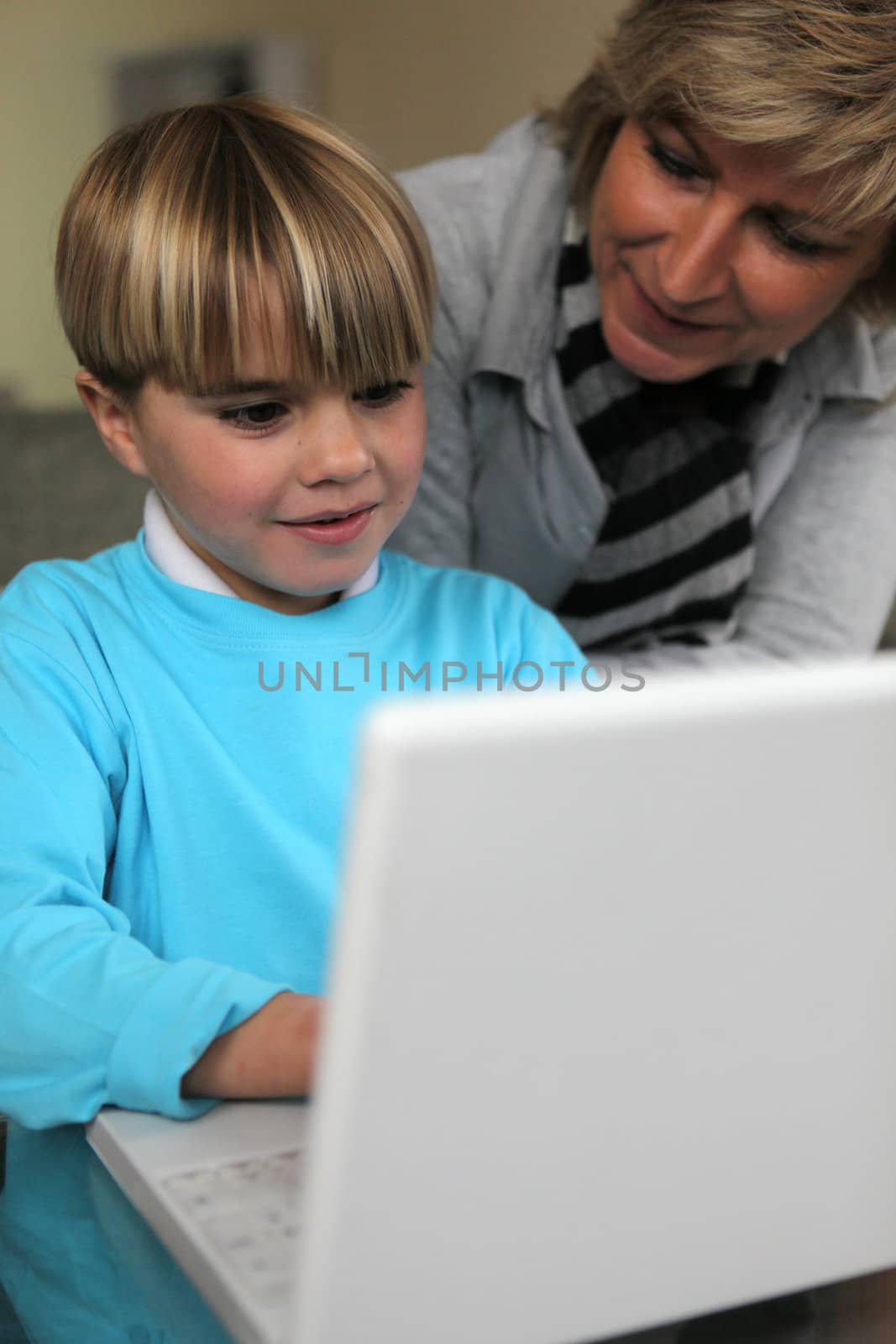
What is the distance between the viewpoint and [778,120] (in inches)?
41.9

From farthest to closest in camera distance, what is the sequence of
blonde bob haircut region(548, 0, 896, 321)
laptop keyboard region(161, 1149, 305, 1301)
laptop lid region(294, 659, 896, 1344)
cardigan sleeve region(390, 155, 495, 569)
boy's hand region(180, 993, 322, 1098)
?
1. cardigan sleeve region(390, 155, 495, 569)
2. blonde bob haircut region(548, 0, 896, 321)
3. boy's hand region(180, 993, 322, 1098)
4. laptop keyboard region(161, 1149, 305, 1301)
5. laptop lid region(294, 659, 896, 1344)

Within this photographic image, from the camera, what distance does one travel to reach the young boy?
862 millimetres

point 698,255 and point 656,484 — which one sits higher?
point 698,255

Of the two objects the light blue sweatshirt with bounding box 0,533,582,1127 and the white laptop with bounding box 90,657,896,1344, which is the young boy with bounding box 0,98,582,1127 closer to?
the light blue sweatshirt with bounding box 0,533,582,1127

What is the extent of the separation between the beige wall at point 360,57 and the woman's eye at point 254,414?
1.10 metres

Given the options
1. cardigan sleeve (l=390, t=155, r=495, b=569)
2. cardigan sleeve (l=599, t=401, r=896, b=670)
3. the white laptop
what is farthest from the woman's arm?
the white laptop

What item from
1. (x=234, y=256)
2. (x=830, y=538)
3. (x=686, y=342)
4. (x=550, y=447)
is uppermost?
(x=234, y=256)

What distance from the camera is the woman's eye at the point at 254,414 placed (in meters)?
0.89

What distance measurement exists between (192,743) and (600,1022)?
1.72ft

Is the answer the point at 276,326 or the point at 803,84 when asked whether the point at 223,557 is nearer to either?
the point at 276,326

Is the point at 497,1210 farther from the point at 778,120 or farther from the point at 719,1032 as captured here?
the point at 778,120

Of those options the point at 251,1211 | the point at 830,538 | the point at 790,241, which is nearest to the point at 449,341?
the point at 790,241

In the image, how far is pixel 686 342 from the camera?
1.26 meters

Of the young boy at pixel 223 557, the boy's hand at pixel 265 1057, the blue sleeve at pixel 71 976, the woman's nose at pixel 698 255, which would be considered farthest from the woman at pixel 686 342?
the boy's hand at pixel 265 1057
